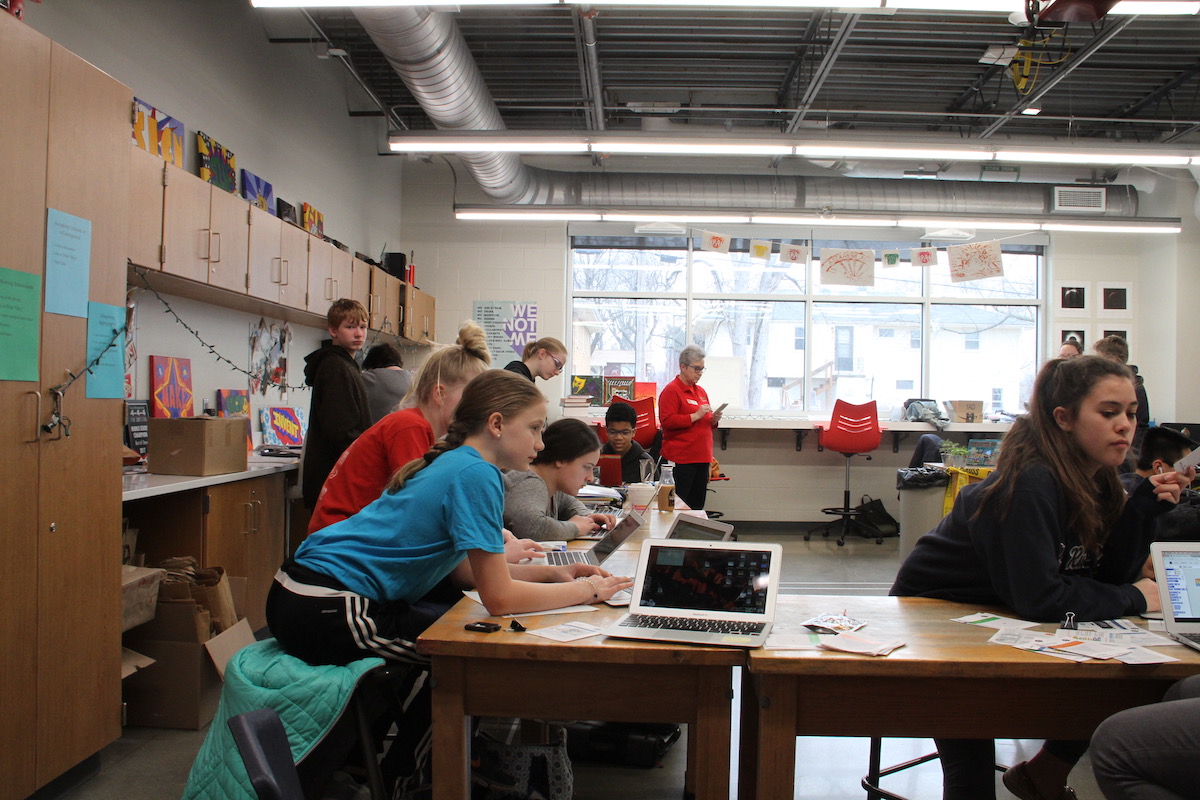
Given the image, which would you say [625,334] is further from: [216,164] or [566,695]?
[566,695]

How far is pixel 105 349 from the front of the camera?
2436mm

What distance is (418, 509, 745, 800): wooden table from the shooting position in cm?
153

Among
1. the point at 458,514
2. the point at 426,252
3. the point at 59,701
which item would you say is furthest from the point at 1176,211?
the point at 59,701

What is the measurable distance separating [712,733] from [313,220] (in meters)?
5.18

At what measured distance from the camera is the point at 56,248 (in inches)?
86.8

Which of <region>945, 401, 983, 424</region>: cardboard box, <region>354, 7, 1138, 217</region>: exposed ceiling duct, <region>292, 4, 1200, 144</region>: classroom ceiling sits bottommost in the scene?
<region>945, 401, 983, 424</region>: cardboard box

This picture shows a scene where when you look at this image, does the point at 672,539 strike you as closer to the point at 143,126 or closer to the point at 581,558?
the point at 581,558

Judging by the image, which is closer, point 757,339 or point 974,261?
point 974,261

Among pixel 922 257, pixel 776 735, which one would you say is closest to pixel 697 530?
pixel 776 735

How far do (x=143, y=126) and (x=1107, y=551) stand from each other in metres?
4.16

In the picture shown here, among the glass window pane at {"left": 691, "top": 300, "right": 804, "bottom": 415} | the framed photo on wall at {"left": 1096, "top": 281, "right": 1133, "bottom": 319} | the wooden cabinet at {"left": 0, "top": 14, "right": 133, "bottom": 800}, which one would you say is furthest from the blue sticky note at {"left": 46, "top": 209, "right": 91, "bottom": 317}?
the framed photo on wall at {"left": 1096, "top": 281, "right": 1133, "bottom": 319}

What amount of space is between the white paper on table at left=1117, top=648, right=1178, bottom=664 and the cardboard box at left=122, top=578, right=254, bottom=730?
275 centimetres

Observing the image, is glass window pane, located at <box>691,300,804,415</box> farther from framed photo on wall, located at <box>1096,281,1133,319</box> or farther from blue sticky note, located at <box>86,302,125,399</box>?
blue sticky note, located at <box>86,302,125,399</box>

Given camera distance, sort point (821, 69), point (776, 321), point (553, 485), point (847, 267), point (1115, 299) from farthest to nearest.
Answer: point (776, 321) < point (1115, 299) < point (847, 267) < point (821, 69) < point (553, 485)
